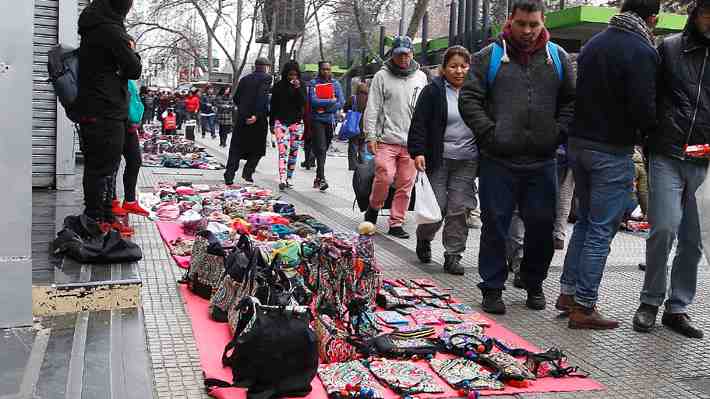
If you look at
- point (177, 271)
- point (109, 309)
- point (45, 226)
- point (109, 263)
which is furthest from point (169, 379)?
point (45, 226)

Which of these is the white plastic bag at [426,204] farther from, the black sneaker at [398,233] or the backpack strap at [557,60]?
the black sneaker at [398,233]

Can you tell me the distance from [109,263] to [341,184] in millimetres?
8137

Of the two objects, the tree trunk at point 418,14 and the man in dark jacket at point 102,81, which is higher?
the tree trunk at point 418,14

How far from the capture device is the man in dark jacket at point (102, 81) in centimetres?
605

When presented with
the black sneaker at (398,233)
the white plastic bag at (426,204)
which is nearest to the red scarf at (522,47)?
the white plastic bag at (426,204)

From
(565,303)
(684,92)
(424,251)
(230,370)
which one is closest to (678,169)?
(684,92)

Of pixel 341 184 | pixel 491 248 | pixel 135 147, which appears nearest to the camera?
pixel 491 248

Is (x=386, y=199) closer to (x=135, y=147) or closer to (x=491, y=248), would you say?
(x=135, y=147)

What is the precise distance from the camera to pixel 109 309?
16.4ft

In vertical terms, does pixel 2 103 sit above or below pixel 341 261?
above

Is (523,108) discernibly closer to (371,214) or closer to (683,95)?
(683,95)

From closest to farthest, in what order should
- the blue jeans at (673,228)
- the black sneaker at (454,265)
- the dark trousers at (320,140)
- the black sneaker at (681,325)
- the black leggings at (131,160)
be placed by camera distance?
the blue jeans at (673,228), the black sneaker at (681,325), the black sneaker at (454,265), the black leggings at (131,160), the dark trousers at (320,140)

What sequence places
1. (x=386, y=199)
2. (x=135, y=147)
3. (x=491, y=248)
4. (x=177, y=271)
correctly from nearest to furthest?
1. (x=491, y=248)
2. (x=177, y=271)
3. (x=135, y=147)
4. (x=386, y=199)

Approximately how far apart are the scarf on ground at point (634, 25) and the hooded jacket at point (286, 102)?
735cm
